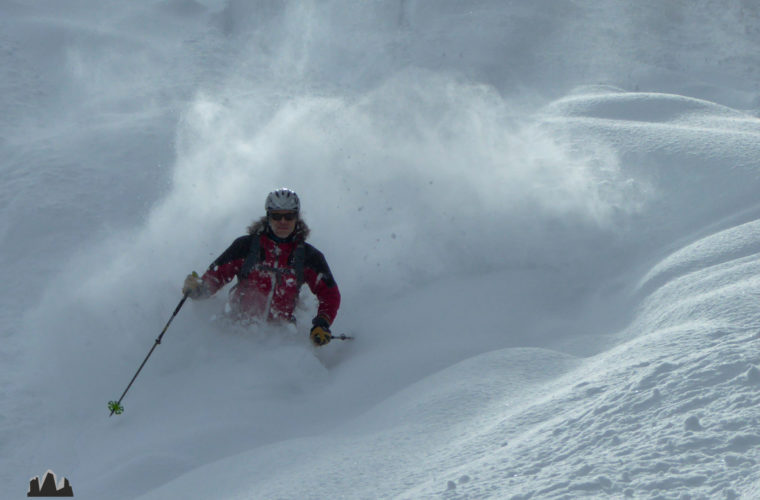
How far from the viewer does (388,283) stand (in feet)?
23.4

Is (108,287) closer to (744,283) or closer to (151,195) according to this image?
(151,195)

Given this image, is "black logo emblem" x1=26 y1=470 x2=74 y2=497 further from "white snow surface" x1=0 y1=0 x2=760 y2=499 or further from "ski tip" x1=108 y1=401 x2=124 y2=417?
"ski tip" x1=108 y1=401 x2=124 y2=417

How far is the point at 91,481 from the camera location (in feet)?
14.9

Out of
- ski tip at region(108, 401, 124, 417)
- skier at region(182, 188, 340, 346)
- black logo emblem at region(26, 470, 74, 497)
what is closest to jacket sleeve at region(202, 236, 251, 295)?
skier at region(182, 188, 340, 346)

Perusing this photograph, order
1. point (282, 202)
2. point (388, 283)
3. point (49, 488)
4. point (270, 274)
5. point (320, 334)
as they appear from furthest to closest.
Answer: point (388, 283) → point (270, 274) → point (282, 202) → point (320, 334) → point (49, 488)

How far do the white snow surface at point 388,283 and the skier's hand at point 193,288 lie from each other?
1.28 feet

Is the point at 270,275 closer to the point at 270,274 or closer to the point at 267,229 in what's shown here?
the point at 270,274

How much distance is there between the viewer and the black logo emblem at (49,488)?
4.43 meters

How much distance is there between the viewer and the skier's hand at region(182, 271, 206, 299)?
19.8 ft

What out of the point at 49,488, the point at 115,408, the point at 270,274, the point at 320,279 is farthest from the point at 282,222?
the point at 49,488

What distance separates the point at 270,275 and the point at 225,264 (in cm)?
44

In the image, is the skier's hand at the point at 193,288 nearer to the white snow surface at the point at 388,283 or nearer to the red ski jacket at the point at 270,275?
the red ski jacket at the point at 270,275

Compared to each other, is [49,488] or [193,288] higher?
[193,288]

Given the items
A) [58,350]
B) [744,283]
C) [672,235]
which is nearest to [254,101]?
[58,350]
